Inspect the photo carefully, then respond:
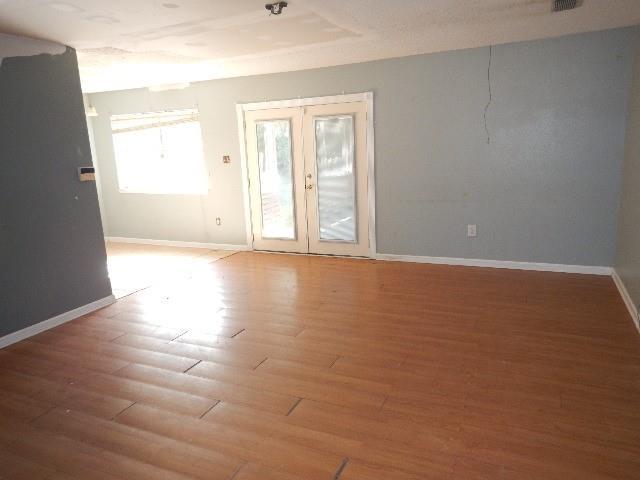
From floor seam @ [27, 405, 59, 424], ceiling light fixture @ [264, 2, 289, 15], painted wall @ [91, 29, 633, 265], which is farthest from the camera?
painted wall @ [91, 29, 633, 265]

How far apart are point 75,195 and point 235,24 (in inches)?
81.8

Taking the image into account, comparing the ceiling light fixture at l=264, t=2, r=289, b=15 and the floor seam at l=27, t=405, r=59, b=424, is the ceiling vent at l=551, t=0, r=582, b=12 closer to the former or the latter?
the ceiling light fixture at l=264, t=2, r=289, b=15

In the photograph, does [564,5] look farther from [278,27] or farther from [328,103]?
[328,103]

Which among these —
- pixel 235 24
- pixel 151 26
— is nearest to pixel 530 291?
pixel 235 24

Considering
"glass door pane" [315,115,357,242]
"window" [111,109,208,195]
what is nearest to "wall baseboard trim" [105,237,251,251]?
"window" [111,109,208,195]

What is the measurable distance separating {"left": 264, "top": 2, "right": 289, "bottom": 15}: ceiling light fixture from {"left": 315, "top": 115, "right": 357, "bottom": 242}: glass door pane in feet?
7.78

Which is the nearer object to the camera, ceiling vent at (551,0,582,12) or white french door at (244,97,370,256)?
ceiling vent at (551,0,582,12)

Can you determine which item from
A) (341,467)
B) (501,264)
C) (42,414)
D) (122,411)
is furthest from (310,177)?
(341,467)

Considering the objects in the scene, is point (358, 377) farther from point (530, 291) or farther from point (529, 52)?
point (529, 52)

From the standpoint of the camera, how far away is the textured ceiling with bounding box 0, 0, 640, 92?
115 inches

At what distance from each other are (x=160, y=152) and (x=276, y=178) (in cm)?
210

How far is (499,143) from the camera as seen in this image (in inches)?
184

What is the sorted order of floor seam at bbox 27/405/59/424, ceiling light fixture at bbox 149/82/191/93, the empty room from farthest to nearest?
1. ceiling light fixture at bbox 149/82/191/93
2. floor seam at bbox 27/405/59/424
3. the empty room

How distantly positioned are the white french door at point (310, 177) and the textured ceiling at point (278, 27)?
32.0 inches
